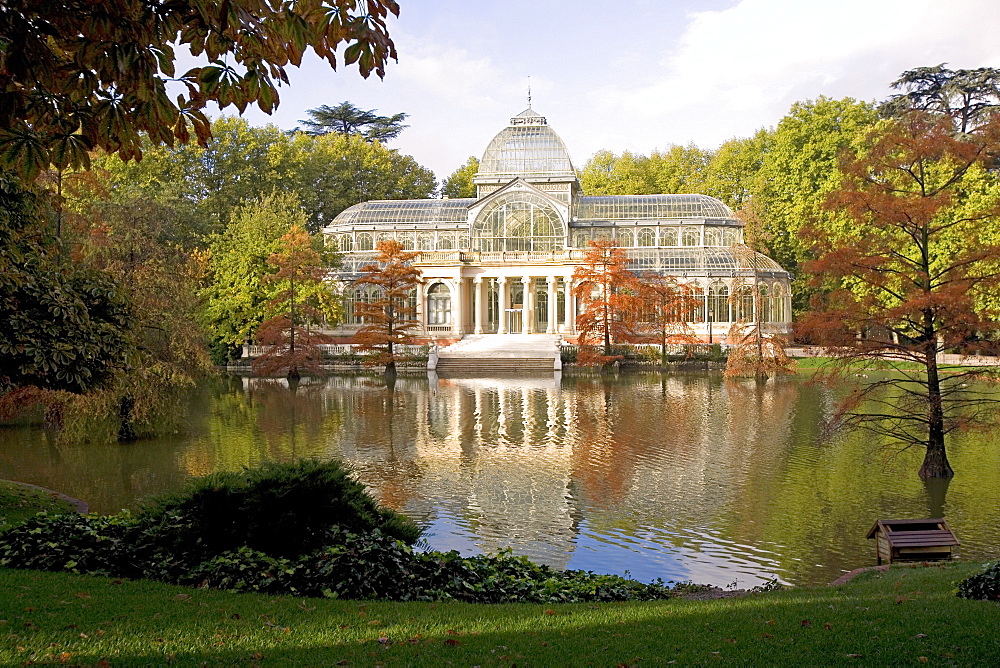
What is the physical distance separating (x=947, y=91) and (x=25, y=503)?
49327 mm

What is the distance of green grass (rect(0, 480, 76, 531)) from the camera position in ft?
36.8

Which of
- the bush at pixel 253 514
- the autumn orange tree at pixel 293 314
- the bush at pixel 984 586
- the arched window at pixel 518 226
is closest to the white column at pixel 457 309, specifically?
the arched window at pixel 518 226

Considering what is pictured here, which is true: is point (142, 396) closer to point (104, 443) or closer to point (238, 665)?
point (104, 443)

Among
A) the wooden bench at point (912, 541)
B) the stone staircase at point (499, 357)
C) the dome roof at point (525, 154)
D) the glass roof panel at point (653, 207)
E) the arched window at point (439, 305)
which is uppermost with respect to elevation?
the dome roof at point (525, 154)

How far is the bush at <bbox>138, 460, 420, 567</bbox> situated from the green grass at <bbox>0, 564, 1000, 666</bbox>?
3.22 ft

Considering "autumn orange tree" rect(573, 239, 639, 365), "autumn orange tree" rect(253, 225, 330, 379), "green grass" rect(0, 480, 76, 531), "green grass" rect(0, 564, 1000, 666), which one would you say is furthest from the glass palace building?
"green grass" rect(0, 564, 1000, 666)

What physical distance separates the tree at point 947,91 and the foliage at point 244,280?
33.9m

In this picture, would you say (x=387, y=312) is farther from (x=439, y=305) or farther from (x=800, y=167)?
(x=800, y=167)

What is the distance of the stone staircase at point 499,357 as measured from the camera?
3959 cm

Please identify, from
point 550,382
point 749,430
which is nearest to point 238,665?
point 749,430

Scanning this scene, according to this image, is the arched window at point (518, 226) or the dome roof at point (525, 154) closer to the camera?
the arched window at point (518, 226)

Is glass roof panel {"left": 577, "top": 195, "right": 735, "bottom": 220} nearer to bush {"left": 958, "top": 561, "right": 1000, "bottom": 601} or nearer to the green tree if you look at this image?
the green tree

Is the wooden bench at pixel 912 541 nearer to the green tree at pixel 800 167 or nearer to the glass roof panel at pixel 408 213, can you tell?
the green tree at pixel 800 167

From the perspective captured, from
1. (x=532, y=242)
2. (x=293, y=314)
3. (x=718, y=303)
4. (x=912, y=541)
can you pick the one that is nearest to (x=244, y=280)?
(x=293, y=314)
